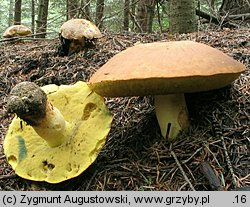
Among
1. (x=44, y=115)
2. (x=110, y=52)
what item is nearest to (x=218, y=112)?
(x=44, y=115)

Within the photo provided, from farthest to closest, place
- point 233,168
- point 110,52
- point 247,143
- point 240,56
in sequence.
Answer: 1. point 110,52
2. point 240,56
3. point 247,143
4. point 233,168

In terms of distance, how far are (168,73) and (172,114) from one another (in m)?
0.46

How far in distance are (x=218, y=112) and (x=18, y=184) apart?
122cm

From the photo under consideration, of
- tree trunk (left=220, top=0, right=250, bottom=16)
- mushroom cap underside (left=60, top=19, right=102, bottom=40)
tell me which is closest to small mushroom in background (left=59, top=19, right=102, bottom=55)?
mushroom cap underside (left=60, top=19, right=102, bottom=40)

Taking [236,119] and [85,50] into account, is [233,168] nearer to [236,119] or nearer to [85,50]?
[236,119]

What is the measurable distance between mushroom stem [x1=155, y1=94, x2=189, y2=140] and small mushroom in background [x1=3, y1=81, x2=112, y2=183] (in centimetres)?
30

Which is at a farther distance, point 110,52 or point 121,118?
point 110,52

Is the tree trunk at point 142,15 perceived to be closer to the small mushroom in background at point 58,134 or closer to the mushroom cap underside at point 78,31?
the mushroom cap underside at point 78,31

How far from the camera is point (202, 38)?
3422 mm

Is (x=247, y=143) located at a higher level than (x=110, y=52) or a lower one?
lower

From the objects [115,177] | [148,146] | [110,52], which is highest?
[110,52]

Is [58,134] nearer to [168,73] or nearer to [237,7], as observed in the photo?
[168,73]

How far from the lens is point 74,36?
11.6 feet

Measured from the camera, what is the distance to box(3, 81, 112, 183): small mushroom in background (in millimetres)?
1909
